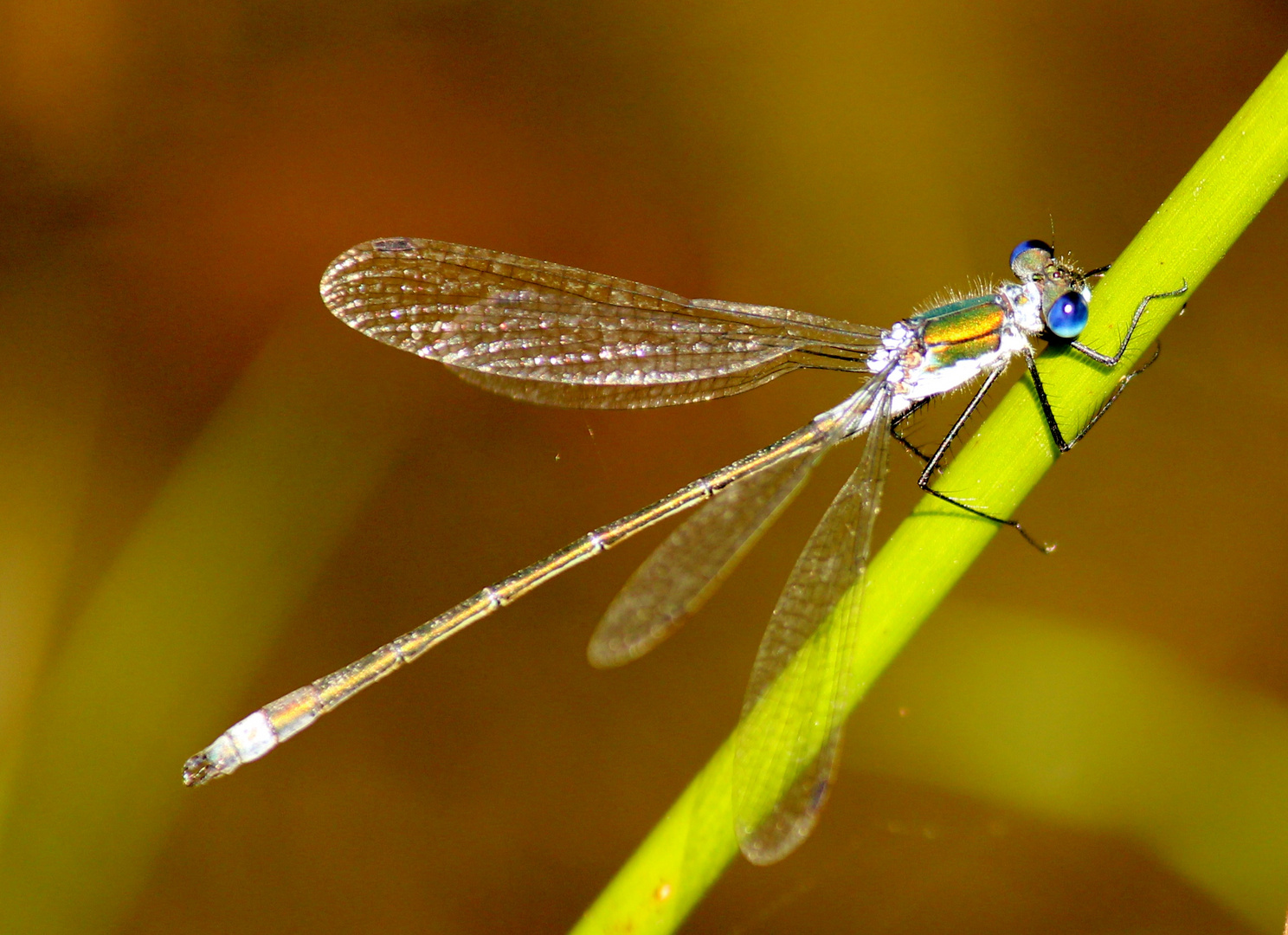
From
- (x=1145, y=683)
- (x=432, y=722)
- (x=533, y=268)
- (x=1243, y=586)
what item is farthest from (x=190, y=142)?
(x=1243, y=586)

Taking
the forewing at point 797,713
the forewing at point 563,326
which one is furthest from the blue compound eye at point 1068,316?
the forewing at point 563,326

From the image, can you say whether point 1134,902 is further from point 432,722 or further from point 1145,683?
point 432,722

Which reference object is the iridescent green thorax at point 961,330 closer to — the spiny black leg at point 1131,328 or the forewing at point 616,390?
the forewing at point 616,390

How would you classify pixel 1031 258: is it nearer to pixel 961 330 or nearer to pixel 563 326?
pixel 961 330

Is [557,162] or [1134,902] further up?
[557,162]

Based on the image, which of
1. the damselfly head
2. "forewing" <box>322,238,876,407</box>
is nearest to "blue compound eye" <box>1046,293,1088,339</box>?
the damselfly head

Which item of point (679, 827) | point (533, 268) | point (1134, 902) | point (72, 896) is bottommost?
point (72, 896)
